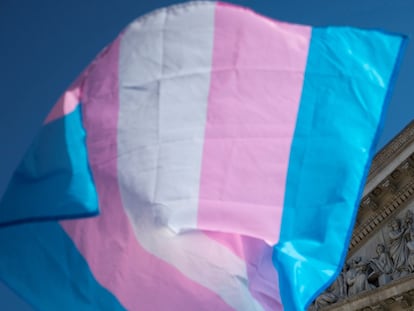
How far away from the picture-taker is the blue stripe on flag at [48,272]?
23.6ft

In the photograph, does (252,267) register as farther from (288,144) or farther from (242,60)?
(242,60)

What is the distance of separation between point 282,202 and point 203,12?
183 centimetres

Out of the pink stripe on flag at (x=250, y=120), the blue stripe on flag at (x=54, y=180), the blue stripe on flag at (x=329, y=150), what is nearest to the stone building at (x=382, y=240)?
the blue stripe on flag at (x=329, y=150)

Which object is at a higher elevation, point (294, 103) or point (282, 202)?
point (294, 103)

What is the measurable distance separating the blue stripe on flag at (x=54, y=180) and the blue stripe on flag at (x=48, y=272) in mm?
445

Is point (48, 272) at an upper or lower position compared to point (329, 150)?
lower

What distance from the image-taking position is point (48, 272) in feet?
23.8

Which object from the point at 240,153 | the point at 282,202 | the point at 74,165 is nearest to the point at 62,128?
the point at 74,165

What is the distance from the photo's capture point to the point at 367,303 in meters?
13.9

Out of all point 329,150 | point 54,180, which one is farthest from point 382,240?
point 54,180

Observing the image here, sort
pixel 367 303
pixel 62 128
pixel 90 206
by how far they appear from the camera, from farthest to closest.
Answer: pixel 367 303
pixel 62 128
pixel 90 206

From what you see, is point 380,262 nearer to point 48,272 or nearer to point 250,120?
point 250,120

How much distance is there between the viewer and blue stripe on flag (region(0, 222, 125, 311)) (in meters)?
7.19

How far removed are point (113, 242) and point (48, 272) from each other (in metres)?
0.61
